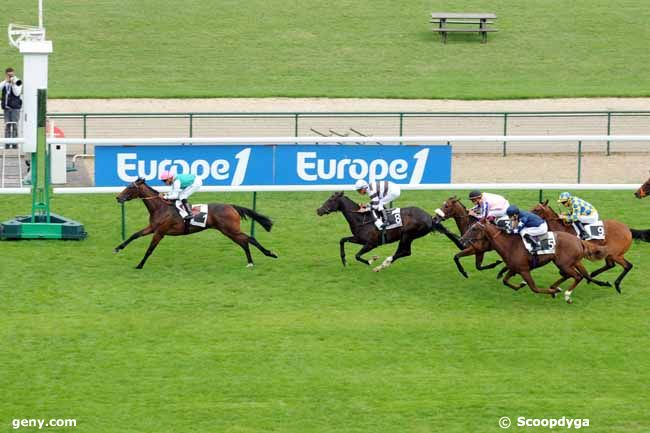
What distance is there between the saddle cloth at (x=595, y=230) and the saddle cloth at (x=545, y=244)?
31.3 inches

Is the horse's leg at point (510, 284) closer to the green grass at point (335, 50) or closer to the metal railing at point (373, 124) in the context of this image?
the metal railing at point (373, 124)

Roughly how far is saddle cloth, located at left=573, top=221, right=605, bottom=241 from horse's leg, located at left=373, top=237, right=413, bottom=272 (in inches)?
90.0

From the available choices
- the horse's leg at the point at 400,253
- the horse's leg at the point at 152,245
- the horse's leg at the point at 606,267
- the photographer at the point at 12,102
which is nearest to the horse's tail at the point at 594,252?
the horse's leg at the point at 606,267

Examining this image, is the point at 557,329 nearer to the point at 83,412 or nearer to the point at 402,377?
the point at 402,377

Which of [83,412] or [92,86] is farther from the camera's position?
[92,86]

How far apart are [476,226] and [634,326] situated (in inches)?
89.5

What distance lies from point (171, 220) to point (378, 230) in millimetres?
2662

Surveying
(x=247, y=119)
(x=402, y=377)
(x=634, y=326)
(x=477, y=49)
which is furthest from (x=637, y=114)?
(x=402, y=377)

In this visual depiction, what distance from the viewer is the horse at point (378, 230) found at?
1705cm

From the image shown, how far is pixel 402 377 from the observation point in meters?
13.3

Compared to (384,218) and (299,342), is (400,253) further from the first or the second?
(299,342)

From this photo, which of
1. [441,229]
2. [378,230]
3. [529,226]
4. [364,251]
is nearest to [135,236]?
[364,251]

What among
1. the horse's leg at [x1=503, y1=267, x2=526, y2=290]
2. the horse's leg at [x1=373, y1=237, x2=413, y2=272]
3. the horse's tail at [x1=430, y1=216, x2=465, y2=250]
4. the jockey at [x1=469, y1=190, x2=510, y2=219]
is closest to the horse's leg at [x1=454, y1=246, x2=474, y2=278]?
the horse's tail at [x1=430, y1=216, x2=465, y2=250]

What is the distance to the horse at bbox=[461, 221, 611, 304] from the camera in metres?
15.8
